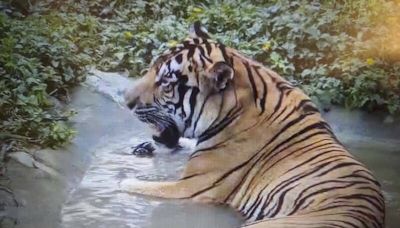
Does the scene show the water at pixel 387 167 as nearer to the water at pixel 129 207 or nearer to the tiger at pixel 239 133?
the tiger at pixel 239 133

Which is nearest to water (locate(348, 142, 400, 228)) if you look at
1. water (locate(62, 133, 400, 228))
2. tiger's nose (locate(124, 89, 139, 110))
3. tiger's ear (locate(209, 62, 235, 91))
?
water (locate(62, 133, 400, 228))

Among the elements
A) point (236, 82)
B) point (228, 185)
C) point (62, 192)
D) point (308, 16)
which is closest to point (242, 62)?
point (236, 82)

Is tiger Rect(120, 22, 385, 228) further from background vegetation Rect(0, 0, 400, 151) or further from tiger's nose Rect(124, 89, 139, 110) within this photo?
background vegetation Rect(0, 0, 400, 151)

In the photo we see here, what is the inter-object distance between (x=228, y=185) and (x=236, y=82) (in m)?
0.35

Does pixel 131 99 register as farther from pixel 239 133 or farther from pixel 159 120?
pixel 239 133

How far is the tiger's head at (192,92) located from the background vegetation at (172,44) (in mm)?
412

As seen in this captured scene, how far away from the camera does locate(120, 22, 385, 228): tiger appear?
8.56ft

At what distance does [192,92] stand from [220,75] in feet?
0.47

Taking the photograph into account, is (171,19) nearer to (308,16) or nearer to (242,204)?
(308,16)

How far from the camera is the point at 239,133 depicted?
287 centimetres

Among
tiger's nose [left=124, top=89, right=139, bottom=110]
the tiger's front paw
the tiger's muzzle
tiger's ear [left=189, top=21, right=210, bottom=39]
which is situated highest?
tiger's ear [left=189, top=21, right=210, bottom=39]

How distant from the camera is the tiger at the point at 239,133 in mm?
2609

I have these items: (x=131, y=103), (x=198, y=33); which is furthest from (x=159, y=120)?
(x=198, y=33)

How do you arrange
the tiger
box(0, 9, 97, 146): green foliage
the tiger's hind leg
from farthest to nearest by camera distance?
box(0, 9, 97, 146): green foliage < the tiger < the tiger's hind leg
